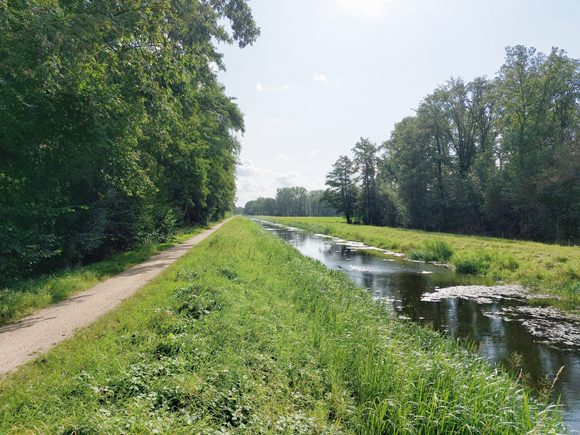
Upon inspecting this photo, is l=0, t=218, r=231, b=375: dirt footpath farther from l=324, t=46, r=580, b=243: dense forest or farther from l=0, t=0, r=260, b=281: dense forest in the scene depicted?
l=324, t=46, r=580, b=243: dense forest

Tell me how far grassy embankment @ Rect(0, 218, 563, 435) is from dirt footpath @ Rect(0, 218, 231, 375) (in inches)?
14.4

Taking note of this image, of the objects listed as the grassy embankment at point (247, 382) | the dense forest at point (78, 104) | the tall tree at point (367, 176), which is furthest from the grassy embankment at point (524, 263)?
the tall tree at point (367, 176)

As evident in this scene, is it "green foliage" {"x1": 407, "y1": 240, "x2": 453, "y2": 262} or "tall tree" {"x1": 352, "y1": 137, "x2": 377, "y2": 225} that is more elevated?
"tall tree" {"x1": 352, "y1": 137, "x2": 377, "y2": 225}

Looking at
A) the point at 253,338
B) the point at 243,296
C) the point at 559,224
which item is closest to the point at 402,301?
the point at 243,296

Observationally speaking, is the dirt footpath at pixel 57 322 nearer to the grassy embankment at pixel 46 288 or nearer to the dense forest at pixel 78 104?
the grassy embankment at pixel 46 288

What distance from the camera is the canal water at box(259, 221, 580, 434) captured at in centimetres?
555

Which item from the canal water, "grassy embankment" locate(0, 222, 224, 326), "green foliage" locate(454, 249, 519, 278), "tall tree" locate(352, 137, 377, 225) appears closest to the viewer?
the canal water

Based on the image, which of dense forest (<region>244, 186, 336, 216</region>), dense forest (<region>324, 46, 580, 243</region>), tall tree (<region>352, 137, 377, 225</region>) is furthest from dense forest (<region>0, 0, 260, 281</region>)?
dense forest (<region>244, 186, 336, 216</region>)

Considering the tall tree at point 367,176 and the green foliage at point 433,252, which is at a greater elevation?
the tall tree at point 367,176

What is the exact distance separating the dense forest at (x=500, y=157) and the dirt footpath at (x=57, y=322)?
30100 mm

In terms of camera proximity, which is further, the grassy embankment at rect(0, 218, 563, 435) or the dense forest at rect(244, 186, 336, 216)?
the dense forest at rect(244, 186, 336, 216)

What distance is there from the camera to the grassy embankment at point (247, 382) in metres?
3.16

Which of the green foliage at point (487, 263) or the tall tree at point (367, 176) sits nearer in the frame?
the green foliage at point (487, 263)

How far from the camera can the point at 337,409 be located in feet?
12.7
